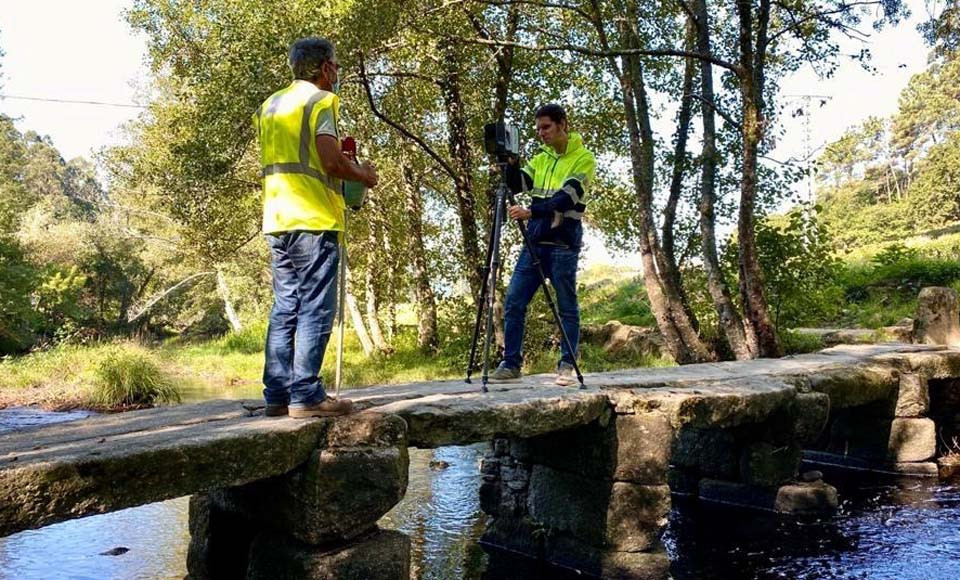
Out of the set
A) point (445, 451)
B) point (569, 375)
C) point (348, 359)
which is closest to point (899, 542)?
point (569, 375)

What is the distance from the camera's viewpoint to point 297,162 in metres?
4.01

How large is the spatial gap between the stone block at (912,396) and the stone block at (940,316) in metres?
1.68

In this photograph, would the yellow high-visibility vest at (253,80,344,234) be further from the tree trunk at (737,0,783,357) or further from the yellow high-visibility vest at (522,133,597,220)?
the tree trunk at (737,0,783,357)

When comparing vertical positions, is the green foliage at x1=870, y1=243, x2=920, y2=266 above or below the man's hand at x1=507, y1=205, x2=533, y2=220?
above

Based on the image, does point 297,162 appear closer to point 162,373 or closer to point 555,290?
point 555,290

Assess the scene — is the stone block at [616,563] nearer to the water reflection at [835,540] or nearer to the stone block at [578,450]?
the water reflection at [835,540]

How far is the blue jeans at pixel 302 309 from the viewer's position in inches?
158

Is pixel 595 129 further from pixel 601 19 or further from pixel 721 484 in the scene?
pixel 721 484

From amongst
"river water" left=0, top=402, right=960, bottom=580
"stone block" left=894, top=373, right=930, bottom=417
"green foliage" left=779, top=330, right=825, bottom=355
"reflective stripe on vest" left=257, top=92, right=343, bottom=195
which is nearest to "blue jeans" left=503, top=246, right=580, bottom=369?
"river water" left=0, top=402, right=960, bottom=580

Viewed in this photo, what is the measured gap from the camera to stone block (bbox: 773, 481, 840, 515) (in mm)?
7035

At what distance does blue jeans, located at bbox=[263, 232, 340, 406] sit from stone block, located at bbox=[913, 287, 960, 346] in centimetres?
908

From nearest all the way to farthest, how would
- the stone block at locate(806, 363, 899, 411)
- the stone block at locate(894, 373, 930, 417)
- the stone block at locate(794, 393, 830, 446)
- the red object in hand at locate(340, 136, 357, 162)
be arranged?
the red object in hand at locate(340, 136, 357, 162) → the stone block at locate(794, 393, 830, 446) → the stone block at locate(806, 363, 899, 411) → the stone block at locate(894, 373, 930, 417)

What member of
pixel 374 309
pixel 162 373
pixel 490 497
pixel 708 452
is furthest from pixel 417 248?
pixel 490 497

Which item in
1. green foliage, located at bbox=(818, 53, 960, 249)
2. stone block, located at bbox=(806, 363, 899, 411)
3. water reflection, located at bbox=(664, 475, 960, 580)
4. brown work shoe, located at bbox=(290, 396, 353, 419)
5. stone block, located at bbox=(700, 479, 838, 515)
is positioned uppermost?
green foliage, located at bbox=(818, 53, 960, 249)
